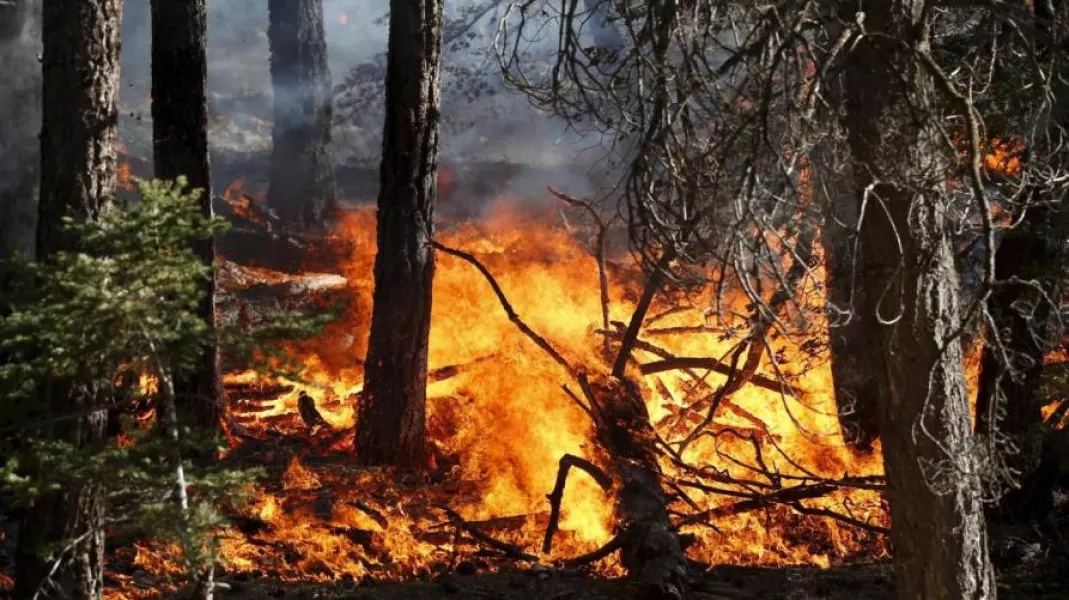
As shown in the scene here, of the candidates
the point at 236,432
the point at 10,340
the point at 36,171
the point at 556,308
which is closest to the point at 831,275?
the point at 556,308

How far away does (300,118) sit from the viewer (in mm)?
18641

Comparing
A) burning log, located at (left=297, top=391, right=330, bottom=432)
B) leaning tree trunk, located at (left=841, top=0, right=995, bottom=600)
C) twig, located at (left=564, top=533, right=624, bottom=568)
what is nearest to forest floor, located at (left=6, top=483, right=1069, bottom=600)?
twig, located at (left=564, top=533, right=624, bottom=568)

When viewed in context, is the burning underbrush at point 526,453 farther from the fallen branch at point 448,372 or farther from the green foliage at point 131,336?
the green foliage at point 131,336

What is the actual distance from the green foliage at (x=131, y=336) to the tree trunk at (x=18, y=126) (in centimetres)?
601

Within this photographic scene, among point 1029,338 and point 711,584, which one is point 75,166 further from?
point 1029,338

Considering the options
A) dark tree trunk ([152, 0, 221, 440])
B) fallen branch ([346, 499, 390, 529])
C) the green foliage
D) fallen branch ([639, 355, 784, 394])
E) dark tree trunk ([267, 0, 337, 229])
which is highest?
dark tree trunk ([267, 0, 337, 229])

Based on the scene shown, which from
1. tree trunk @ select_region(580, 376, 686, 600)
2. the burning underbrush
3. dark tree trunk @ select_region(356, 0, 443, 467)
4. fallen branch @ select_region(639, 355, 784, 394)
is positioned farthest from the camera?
fallen branch @ select_region(639, 355, 784, 394)

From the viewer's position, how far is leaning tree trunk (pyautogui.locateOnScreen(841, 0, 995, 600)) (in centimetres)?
519

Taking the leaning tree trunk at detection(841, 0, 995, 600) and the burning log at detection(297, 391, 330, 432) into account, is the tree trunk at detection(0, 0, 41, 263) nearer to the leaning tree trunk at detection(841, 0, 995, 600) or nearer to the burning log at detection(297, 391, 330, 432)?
the burning log at detection(297, 391, 330, 432)

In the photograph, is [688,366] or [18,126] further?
[18,126]

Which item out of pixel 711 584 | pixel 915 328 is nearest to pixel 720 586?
pixel 711 584

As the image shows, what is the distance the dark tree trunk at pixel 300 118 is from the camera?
731 inches

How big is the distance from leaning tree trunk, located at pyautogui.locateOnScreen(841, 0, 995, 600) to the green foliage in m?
2.90

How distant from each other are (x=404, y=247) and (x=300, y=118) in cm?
992
